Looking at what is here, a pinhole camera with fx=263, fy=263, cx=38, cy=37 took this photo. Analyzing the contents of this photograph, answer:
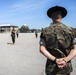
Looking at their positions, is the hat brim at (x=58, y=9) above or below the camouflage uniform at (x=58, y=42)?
above

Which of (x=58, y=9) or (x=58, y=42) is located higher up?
(x=58, y=9)

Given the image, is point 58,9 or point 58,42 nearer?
point 58,42

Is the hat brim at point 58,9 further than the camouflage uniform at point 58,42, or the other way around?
the hat brim at point 58,9

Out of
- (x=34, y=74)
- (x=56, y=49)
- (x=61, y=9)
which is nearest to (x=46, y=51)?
(x=56, y=49)

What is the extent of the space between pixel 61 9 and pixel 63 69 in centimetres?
87

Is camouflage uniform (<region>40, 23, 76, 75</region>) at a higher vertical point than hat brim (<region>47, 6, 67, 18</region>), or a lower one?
lower

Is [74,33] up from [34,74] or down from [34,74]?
up

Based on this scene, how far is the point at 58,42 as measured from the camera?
372 cm

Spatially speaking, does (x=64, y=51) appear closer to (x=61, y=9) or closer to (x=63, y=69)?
(x=63, y=69)

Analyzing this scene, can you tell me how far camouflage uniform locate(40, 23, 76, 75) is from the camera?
3.72 meters

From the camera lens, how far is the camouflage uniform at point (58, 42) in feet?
12.2

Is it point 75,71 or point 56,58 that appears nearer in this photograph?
point 56,58

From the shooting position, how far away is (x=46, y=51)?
3740mm

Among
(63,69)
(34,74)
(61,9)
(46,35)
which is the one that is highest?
(61,9)
